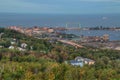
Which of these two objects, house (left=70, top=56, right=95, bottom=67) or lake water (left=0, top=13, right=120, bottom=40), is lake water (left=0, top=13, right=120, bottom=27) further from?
house (left=70, top=56, right=95, bottom=67)

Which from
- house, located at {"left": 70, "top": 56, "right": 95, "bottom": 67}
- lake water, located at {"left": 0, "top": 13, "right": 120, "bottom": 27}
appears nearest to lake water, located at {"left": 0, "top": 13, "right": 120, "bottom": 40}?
lake water, located at {"left": 0, "top": 13, "right": 120, "bottom": 27}

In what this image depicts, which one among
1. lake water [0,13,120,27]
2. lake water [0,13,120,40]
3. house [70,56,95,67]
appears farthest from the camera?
lake water [0,13,120,27]

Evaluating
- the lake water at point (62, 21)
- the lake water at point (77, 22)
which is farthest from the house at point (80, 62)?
the lake water at point (62, 21)

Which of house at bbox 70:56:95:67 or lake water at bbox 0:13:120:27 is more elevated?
house at bbox 70:56:95:67

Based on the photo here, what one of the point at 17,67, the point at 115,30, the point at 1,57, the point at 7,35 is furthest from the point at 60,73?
the point at 115,30

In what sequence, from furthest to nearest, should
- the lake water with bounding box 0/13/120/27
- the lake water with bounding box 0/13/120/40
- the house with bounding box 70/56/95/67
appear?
1. the lake water with bounding box 0/13/120/27
2. the lake water with bounding box 0/13/120/40
3. the house with bounding box 70/56/95/67

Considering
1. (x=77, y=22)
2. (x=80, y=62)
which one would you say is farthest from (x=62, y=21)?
(x=80, y=62)

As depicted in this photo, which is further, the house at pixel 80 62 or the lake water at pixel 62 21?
the lake water at pixel 62 21

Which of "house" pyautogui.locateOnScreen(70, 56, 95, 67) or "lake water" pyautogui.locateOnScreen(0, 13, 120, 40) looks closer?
"house" pyautogui.locateOnScreen(70, 56, 95, 67)

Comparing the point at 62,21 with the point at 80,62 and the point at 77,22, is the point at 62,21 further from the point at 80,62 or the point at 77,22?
the point at 80,62

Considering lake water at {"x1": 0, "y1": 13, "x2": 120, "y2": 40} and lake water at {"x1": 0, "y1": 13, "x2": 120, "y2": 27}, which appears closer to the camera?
lake water at {"x1": 0, "y1": 13, "x2": 120, "y2": 40}

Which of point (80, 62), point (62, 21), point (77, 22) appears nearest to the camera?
point (80, 62)

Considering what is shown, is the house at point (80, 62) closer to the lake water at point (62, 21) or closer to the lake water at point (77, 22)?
the lake water at point (77, 22)
